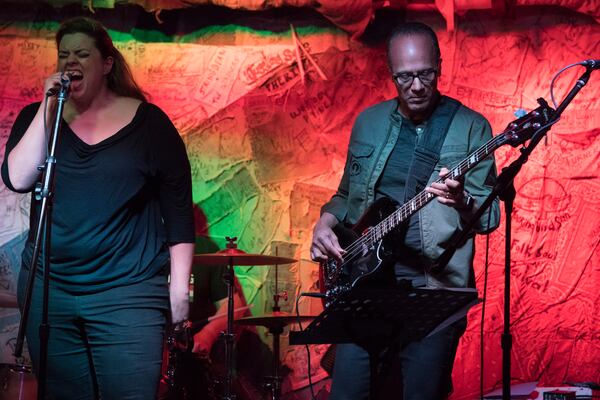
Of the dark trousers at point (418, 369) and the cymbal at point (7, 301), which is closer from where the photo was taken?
the dark trousers at point (418, 369)

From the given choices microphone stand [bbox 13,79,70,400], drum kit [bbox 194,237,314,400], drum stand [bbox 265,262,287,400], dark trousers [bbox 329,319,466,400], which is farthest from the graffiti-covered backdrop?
microphone stand [bbox 13,79,70,400]

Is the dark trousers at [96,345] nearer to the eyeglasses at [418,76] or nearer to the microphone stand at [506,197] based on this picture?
the microphone stand at [506,197]

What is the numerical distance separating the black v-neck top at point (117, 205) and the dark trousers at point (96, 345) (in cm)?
6

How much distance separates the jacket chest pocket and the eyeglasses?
33 centimetres

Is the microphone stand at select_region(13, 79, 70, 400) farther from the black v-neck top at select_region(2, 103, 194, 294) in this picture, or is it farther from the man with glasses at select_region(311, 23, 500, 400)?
the man with glasses at select_region(311, 23, 500, 400)

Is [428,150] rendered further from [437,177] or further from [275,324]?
[275,324]

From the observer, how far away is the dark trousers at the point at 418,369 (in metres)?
3.22

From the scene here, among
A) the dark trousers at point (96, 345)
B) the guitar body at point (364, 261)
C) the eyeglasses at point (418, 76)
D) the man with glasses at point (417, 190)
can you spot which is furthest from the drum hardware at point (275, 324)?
the dark trousers at point (96, 345)

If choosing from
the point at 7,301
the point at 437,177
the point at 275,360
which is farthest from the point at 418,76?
the point at 7,301

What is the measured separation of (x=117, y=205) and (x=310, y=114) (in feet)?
10.4

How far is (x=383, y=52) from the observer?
5.95 metres

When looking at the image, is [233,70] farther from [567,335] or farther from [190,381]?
[567,335]

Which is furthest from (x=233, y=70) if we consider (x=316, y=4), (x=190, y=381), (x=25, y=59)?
(x=190, y=381)

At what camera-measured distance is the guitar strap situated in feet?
11.1
